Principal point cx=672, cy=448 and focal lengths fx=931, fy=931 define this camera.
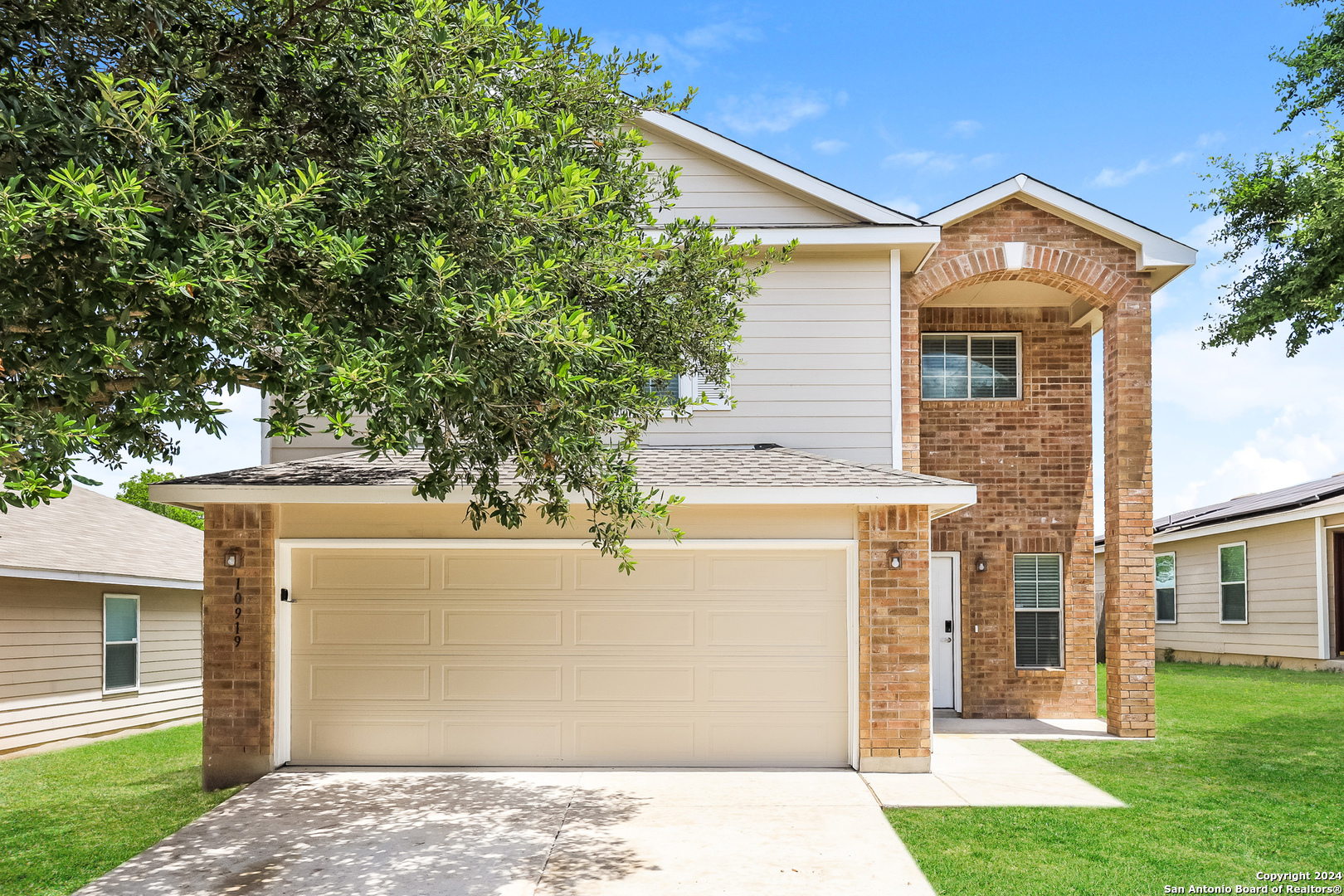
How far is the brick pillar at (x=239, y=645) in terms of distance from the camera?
343 inches

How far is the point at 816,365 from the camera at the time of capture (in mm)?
9984

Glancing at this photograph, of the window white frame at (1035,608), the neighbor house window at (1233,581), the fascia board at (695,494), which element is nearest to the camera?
the fascia board at (695,494)

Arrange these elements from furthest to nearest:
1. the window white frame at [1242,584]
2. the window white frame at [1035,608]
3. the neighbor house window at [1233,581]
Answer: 1. the neighbor house window at [1233,581]
2. the window white frame at [1242,584]
3. the window white frame at [1035,608]

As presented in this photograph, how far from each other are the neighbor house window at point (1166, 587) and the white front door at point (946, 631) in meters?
11.9

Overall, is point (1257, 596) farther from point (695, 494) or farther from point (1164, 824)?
point (695, 494)

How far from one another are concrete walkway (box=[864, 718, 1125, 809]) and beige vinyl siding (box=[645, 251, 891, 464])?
3.23 meters

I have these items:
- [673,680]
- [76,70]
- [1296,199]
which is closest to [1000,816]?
[673,680]

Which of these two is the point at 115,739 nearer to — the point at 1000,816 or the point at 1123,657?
the point at 1000,816

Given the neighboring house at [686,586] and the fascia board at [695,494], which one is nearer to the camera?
the fascia board at [695,494]

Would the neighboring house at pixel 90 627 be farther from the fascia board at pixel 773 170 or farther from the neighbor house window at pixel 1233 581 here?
the neighbor house window at pixel 1233 581

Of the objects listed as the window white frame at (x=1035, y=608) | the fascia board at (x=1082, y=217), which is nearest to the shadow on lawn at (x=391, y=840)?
the window white frame at (x=1035, y=608)

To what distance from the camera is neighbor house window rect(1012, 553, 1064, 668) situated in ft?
40.2

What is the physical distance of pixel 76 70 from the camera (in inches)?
193

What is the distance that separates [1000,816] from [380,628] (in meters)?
5.84
